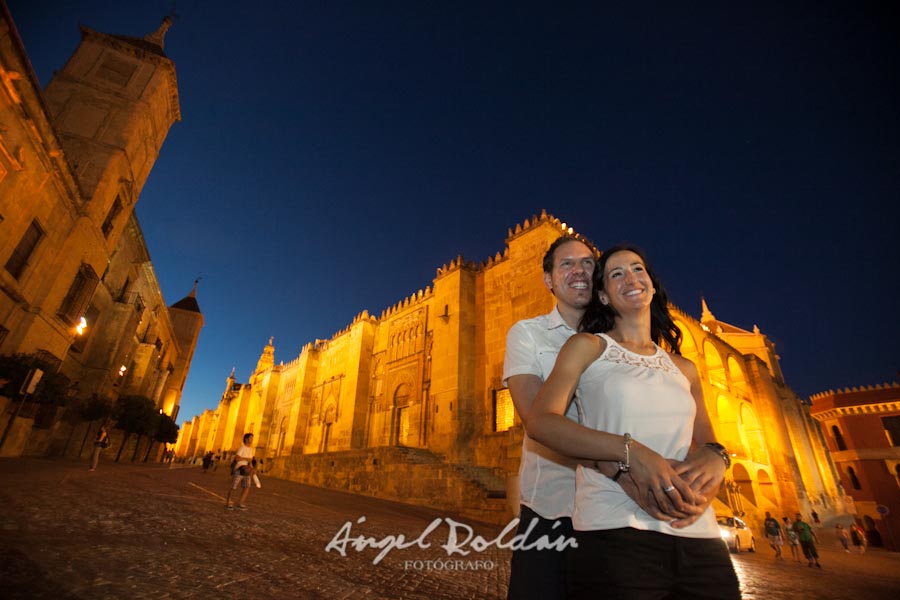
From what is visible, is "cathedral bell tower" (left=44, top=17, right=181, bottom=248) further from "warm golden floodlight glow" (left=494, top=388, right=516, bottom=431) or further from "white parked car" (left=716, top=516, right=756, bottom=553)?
"white parked car" (left=716, top=516, right=756, bottom=553)

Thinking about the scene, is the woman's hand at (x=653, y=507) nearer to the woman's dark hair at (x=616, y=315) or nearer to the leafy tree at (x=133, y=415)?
the woman's dark hair at (x=616, y=315)

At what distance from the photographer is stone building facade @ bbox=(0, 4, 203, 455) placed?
1009 centimetres

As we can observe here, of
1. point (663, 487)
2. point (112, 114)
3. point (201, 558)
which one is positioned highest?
point (112, 114)

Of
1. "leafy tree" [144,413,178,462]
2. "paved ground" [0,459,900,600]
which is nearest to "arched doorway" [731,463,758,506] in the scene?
"paved ground" [0,459,900,600]

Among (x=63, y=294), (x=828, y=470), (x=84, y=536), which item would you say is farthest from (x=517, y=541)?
(x=828, y=470)

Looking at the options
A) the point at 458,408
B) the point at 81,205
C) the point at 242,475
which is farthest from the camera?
the point at 458,408

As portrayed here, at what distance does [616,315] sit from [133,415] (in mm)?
26074

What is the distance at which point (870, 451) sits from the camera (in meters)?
20.9

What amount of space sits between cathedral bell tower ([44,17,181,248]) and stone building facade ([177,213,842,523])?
13653mm

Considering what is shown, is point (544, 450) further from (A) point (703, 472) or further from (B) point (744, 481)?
(B) point (744, 481)

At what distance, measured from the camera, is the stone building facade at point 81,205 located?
10.1 meters

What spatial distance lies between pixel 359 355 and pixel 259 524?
19.4 metres

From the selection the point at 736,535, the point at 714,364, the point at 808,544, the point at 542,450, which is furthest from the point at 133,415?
the point at 714,364

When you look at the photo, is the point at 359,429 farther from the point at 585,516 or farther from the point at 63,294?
the point at 585,516
